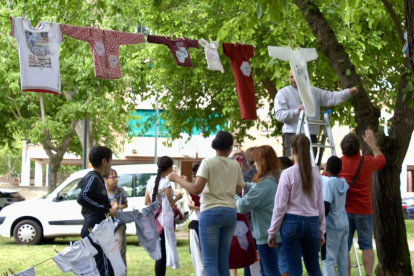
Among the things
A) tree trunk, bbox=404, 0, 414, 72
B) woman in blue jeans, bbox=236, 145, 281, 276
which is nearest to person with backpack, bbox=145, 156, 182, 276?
woman in blue jeans, bbox=236, 145, 281, 276

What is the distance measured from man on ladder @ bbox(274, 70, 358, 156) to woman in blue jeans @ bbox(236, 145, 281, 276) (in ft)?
3.90

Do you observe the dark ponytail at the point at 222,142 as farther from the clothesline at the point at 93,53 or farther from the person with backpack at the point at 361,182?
the person with backpack at the point at 361,182

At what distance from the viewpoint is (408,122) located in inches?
265

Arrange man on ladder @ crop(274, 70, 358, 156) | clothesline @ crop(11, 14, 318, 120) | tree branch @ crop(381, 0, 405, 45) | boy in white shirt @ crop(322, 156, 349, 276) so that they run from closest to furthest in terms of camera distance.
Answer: boy in white shirt @ crop(322, 156, 349, 276) < man on ladder @ crop(274, 70, 358, 156) < tree branch @ crop(381, 0, 405, 45) < clothesline @ crop(11, 14, 318, 120)

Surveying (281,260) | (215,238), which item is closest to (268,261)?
(281,260)

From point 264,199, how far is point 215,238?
0.66 m

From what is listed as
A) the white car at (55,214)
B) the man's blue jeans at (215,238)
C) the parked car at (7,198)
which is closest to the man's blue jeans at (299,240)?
the man's blue jeans at (215,238)

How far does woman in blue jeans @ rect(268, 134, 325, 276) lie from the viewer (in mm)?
4707

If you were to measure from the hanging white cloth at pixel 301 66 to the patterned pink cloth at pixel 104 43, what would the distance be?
2.29 metres

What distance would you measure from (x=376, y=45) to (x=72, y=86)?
37.7ft

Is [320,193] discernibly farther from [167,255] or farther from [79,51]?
[79,51]

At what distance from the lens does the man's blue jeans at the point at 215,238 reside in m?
5.25

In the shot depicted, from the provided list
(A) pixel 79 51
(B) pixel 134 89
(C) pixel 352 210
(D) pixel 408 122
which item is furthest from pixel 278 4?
(B) pixel 134 89

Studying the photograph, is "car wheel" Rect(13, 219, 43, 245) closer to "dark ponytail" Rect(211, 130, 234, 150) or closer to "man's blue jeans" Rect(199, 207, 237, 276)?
"man's blue jeans" Rect(199, 207, 237, 276)
